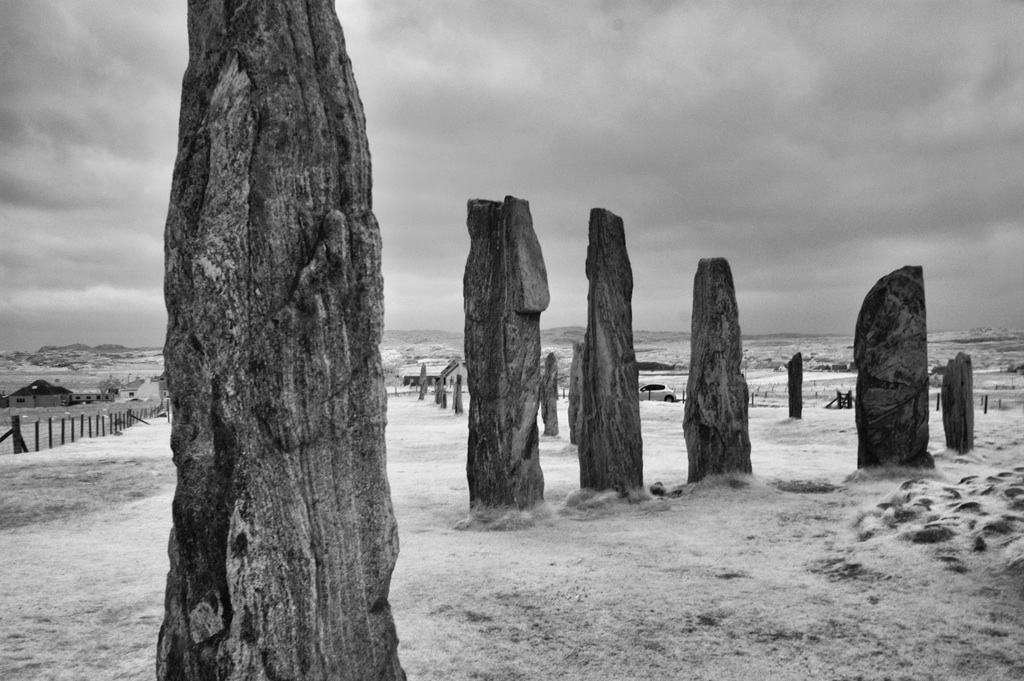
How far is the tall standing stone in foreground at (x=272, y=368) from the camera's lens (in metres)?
3.21

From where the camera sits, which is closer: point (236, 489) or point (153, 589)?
point (236, 489)

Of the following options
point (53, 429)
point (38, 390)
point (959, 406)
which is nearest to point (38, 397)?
point (38, 390)

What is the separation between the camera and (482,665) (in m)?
4.56

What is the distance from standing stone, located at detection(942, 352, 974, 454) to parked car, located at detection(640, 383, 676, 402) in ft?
59.3

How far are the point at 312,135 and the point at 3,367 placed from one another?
124647 mm

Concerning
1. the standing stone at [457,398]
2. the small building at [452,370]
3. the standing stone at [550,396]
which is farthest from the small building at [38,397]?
the standing stone at [550,396]

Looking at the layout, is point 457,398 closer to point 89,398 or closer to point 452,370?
point 452,370

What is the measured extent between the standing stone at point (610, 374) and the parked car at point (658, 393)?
21.5 metres

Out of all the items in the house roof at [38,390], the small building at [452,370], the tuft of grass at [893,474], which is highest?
the small building at [452,370]

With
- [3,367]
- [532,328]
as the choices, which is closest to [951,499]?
[532,328]

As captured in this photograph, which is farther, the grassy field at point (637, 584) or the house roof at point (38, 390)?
the house roof at point (38, 390)

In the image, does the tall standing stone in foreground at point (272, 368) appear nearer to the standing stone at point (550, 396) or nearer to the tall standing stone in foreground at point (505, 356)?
the tall standing stone in foreground at point (505, 356)

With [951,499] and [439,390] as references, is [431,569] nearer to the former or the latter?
[951,499]

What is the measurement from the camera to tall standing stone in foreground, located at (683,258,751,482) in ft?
34.4
